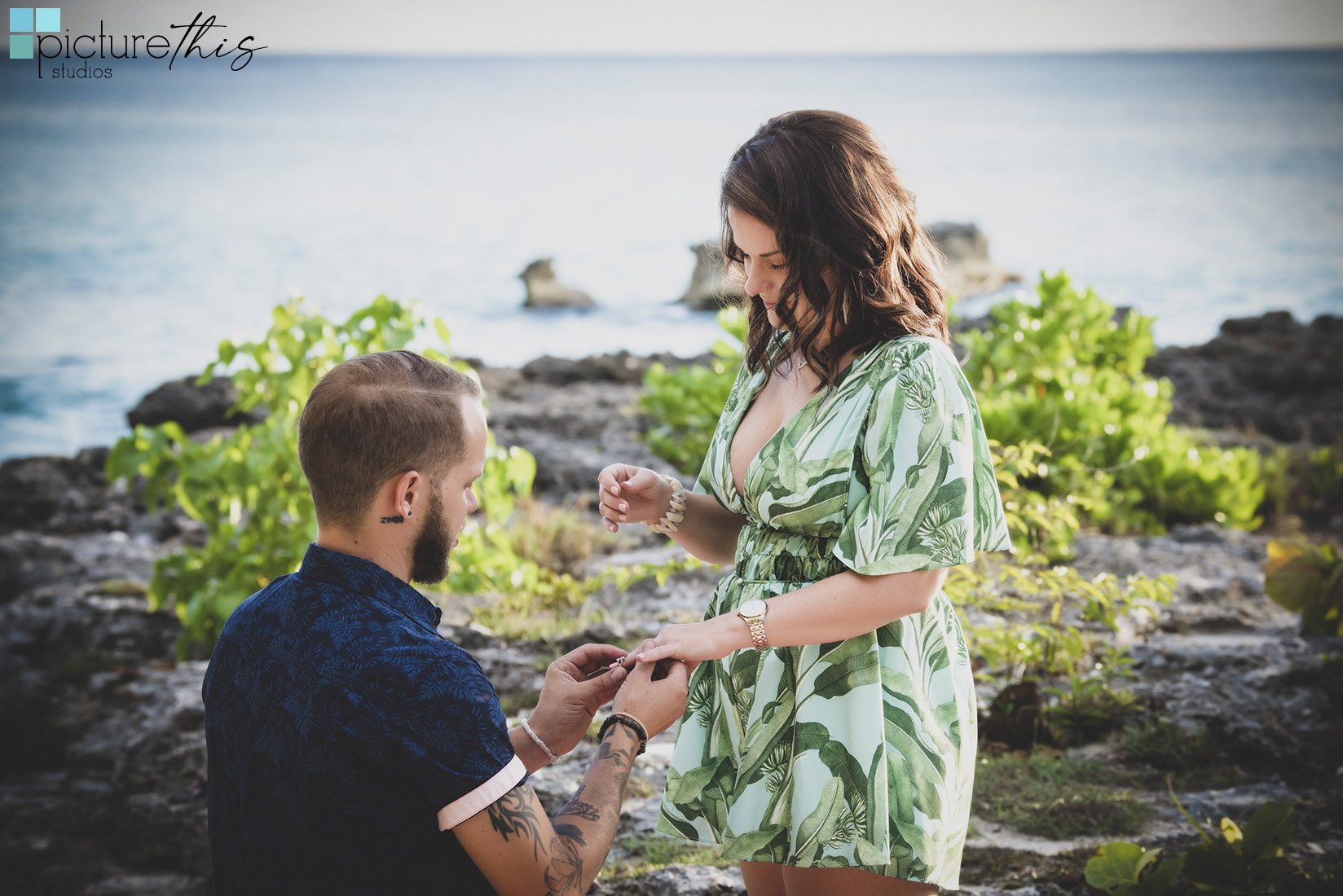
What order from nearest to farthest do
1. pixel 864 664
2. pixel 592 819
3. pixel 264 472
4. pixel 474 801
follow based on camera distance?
pixel 474 801 < pixel 592 819 < pixel 864 664 < pixel 264 472

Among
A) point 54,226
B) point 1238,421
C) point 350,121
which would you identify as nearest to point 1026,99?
point 350,121

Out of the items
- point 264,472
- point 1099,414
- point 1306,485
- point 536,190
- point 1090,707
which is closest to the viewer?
point 1090,707

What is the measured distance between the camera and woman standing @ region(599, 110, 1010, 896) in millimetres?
1779

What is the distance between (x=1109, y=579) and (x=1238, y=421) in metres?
6.68

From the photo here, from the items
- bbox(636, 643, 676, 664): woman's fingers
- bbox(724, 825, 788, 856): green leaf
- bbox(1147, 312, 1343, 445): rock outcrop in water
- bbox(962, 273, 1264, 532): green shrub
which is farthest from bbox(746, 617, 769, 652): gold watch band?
bbox(1147, 312, 1343, 445): rock outcrop in water

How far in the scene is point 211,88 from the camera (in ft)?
274

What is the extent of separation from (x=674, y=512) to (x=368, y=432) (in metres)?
0.94

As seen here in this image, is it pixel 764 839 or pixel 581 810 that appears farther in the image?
pixel 764 839

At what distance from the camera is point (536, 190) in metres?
60.3

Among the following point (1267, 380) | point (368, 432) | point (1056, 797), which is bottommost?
point (1056, 797)

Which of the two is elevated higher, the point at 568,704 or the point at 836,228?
the point at 836,228

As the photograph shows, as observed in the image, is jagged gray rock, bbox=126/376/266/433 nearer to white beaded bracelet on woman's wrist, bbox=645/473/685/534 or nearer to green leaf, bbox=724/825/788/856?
white beaded bracelet on woman's wrist, bbox=645/473/685/534

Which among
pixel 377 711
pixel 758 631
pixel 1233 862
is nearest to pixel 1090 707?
pixel 1233 862

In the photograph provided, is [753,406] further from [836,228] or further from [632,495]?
[836,228]
